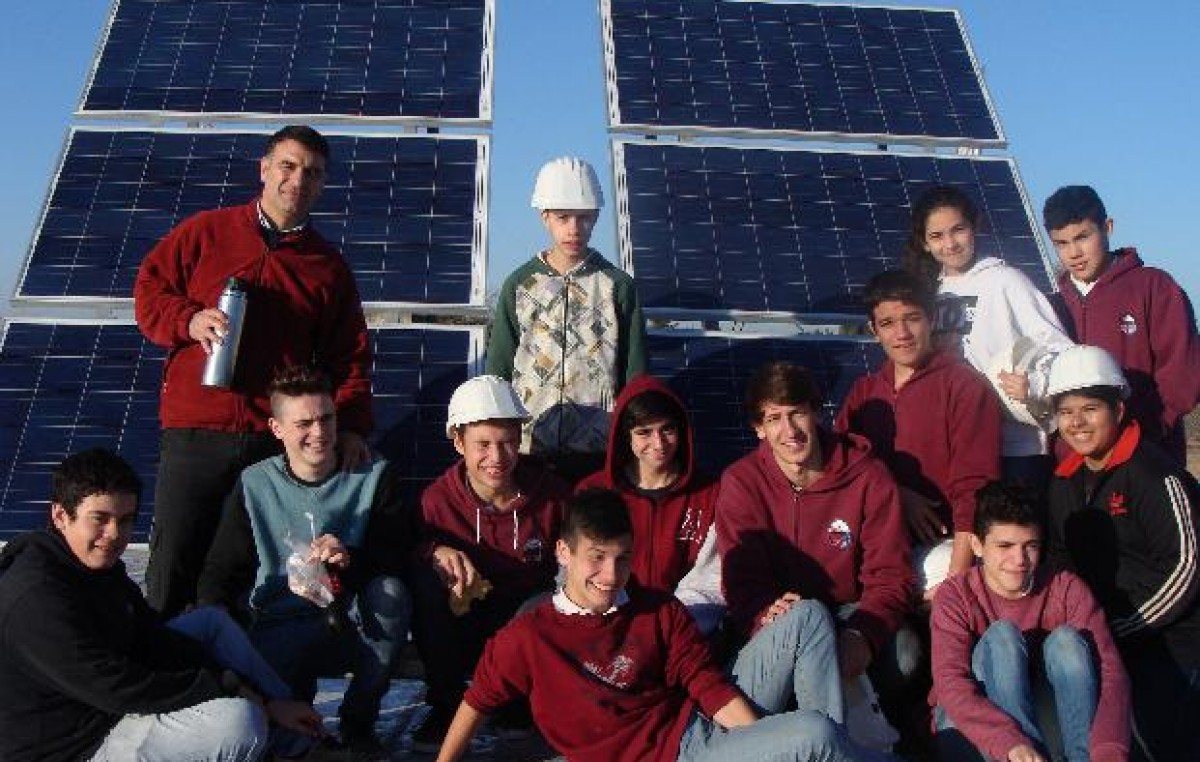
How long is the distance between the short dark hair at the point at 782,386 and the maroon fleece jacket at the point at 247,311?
1.77 m

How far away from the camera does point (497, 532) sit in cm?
550

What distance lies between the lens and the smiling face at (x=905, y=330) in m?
5.62

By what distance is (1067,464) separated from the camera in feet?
17.7

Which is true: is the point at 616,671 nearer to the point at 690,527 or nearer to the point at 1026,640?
the point at 690,527

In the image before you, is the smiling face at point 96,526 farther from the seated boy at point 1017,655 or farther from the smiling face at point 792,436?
the seated boy at point 1017,655

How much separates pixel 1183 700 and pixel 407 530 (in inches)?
125

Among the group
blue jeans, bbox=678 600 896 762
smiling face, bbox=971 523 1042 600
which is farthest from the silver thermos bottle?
smiling face, bbox=971 523 1042 600

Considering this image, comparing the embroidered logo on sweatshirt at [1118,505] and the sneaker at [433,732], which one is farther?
the sneaker at [433,732]

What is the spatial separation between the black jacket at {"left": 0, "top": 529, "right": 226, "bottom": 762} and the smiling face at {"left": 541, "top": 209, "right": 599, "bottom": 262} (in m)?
2.56

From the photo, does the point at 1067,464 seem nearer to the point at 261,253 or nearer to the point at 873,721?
the point at 873,721

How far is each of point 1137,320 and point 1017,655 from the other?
2.20 metres

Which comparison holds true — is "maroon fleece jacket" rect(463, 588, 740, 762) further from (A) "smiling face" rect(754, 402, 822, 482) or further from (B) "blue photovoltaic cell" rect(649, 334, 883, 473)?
(B) "blue photovoltaic cell" rect(649, 334, 883, 473)

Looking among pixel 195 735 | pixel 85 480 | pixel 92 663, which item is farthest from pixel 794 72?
pixel 92 663

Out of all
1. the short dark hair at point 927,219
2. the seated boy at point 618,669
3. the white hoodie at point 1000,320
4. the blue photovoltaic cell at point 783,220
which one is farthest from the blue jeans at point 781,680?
the blue photovoltaic cell at point 783,220
